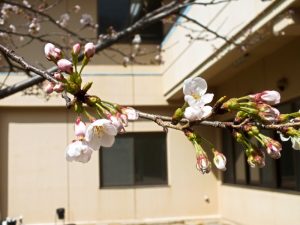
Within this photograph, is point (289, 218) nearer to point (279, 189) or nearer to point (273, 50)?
point (279, 189)

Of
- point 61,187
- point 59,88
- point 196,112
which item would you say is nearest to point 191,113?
point 196,112

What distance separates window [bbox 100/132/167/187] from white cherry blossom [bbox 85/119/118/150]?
10.7m

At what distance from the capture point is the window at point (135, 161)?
40.5ft

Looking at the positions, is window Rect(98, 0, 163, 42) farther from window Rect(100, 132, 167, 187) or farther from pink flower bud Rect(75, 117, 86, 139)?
pink flower bud Rect(75, 117, 86, 139)

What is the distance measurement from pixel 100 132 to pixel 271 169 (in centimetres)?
774

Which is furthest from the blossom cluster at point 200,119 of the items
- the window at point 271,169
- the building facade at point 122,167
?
the building facade at point 122,167

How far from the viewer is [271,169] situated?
8.94 meters

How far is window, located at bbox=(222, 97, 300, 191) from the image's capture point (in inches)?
316

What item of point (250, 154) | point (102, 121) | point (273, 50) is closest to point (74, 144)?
point (102, 121)

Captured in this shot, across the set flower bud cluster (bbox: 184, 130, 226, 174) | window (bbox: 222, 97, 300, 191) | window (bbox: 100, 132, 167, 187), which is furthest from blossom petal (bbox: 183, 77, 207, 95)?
window (bbox: 100, 132, 167, 187)

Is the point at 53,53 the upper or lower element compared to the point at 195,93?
upper

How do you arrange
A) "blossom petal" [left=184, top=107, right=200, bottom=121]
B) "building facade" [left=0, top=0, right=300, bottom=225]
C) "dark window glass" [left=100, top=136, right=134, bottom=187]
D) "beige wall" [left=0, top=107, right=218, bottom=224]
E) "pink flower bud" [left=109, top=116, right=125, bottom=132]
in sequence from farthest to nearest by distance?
"dark window glass" [left=100, top=136, right=134, bottom=187]
"beige wall" [left=0, top=107, right=218, bottom=224]
"building facade" [left=0, top=0, right=300, bottom=225]
"pink flower bud" [left=109, top=116, right=125, bottom=132]
"blossom petal" [left=184, top=107, right=200, bottom=121]

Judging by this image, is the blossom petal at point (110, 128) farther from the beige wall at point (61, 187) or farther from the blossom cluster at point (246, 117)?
the beige wall at point (61, 187)

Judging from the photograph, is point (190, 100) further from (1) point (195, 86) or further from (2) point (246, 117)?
(2) point (246, 117)
